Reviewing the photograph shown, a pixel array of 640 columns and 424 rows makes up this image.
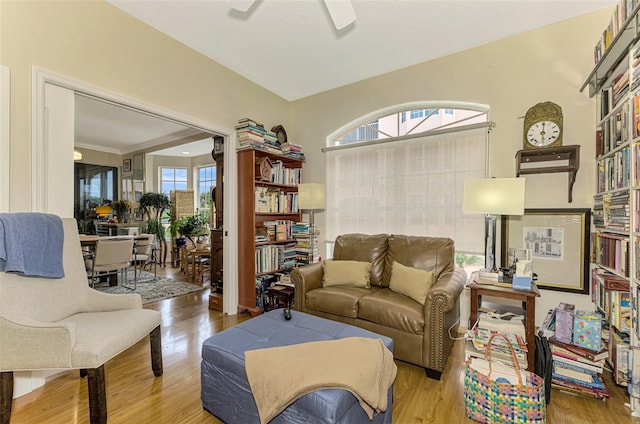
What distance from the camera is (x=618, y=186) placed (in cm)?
191

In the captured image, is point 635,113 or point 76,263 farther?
point 76,263

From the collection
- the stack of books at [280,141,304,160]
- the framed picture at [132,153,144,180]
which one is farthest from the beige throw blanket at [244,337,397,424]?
the framed picture at [132,153,144,180]

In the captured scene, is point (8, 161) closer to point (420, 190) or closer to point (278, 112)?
point (278, 112)

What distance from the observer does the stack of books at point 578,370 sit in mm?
1788

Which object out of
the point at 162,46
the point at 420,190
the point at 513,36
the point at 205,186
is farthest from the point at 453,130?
the point at 205,186

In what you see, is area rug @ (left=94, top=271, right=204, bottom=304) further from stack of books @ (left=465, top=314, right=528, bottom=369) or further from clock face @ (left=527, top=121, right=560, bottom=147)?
clock face @ (left=527, top=121, right=560, bottom=147)

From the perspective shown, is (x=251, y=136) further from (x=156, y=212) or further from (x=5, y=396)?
(x=156, y=212)

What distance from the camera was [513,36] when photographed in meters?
2.66

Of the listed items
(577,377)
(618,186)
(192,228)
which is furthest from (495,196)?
(192,228)

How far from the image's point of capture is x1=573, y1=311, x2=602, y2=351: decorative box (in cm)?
184

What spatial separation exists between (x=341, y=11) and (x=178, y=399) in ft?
8.68

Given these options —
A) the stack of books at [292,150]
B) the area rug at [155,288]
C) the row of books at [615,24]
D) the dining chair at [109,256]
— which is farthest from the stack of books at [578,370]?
the dining chair at [109,256]

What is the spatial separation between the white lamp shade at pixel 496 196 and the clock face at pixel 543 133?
0.71 m

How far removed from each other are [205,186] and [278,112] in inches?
162
